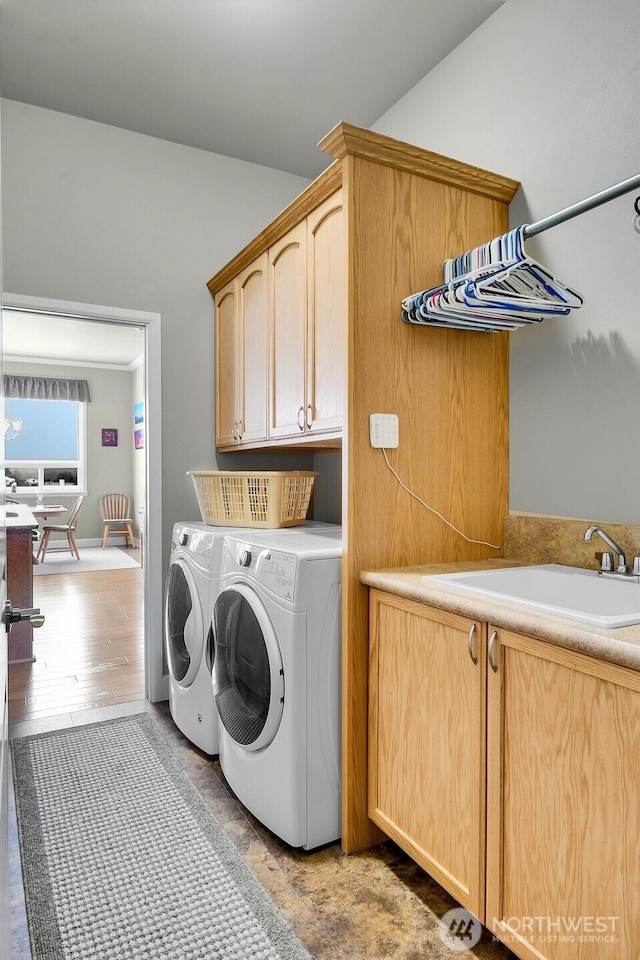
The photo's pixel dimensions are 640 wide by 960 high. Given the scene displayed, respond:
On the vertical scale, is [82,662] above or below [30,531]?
below

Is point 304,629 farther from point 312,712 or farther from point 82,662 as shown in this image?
point 82,662

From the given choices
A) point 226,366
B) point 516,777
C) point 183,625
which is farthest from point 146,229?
point 516,777

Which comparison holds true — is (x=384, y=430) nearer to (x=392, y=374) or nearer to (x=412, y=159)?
(x=392, y=374)

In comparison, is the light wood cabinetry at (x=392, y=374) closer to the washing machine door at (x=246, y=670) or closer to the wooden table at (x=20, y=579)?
the washing machine door at (x=246, y=670)

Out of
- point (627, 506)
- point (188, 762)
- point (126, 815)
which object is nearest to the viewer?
point (627, 506)

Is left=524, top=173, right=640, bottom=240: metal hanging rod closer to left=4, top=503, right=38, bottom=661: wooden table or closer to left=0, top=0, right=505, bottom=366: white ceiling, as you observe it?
left=0, top=0, right=505, bottom=366: white ceiling

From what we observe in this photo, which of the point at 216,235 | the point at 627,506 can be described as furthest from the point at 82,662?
the point at 627,506

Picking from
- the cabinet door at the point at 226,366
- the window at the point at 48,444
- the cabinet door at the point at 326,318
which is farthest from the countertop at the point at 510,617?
the window at the point at 48,444

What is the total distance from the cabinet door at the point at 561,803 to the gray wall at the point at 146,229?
217 centimetres

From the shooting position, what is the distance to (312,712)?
5.90 ft

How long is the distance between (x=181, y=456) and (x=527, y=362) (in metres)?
1.81

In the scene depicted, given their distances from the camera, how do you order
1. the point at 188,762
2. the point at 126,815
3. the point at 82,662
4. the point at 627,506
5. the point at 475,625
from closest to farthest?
the point at 475,625, the point at 627,506, the point at 126,815, the point at 188,762, the point at 82,662

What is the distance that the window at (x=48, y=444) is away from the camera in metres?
8.19

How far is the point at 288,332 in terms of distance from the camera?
237cm
